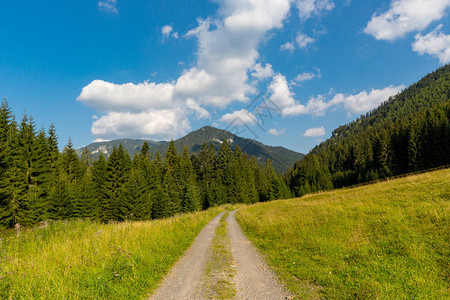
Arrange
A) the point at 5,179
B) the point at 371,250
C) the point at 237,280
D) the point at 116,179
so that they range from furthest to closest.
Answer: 1. the point at 116,179
2. the point at 5,179
3. the point at 371,250
4. the point at 237,280

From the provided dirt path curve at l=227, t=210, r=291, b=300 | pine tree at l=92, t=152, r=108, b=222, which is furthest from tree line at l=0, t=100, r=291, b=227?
dirt path curve at l=227, t=210, r=291, b=300

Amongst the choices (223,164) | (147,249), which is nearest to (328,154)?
(223,164)

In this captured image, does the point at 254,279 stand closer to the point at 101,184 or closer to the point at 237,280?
the point at 237,280

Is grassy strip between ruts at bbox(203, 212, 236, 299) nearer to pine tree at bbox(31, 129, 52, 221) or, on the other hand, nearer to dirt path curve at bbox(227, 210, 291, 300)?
dirt path curve at bbox(227, 210, 291, 300)

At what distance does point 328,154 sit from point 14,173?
160 metres

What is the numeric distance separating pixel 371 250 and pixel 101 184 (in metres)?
52.3

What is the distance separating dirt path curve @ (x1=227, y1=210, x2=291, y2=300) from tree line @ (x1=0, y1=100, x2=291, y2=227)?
115 ft

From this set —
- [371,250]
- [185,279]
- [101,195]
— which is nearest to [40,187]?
[101,195]

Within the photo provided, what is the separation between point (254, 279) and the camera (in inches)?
257

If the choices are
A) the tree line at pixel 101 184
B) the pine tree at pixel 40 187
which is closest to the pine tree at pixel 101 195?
the tree line at pixel 101 184

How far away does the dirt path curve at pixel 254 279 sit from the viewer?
5.46 m

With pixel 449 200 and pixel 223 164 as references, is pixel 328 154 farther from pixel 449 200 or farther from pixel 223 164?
pixel 449 200

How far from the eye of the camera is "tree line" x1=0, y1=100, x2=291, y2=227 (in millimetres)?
28358

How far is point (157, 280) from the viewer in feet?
21.2
